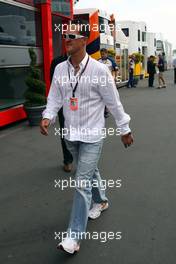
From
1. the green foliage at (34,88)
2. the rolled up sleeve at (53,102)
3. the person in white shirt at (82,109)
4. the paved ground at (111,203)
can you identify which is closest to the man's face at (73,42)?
the person in white shirt at (82,109)

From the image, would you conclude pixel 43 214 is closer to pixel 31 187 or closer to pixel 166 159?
pixel 31 187

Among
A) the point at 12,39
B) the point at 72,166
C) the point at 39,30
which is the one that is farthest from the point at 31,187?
the point at 39,30

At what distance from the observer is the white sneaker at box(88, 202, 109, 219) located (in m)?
4.31

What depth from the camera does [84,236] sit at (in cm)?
388

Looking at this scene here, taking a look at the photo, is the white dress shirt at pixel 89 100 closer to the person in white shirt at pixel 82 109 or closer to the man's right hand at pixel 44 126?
the person in white shirt at pixel 82 109

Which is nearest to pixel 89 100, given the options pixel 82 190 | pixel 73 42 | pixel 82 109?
pixel 82 109

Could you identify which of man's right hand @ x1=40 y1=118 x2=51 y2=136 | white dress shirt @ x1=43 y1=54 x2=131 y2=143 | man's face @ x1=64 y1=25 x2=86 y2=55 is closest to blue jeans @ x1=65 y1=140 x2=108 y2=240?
white dress shirt @ x1=43 y1=54 x2=131 y2=143

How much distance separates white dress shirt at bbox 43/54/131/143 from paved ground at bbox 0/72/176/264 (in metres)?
1.07

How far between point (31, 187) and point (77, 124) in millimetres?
2114

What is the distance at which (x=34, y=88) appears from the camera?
1002 centimetres

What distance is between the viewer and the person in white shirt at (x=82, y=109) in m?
3.52

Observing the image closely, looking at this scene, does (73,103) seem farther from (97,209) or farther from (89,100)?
(97,209)

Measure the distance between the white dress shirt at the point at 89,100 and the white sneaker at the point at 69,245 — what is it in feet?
3.03

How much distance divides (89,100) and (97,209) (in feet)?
4.65
